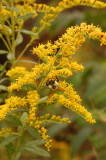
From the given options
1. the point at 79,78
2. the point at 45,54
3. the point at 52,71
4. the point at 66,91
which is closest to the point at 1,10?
the point at 45,54

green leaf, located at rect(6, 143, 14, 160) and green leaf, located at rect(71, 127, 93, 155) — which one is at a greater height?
green leaf, located at rect(71, 127, 93, 155)

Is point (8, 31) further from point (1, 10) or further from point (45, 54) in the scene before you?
point (45, 54)

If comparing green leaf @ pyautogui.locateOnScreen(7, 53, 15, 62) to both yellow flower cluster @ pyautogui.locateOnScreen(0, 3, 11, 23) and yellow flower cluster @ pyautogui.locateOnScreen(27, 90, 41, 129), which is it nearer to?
yellow flower cluster @ pyautogui.locateOnScreen(0, 3, 11, 23)

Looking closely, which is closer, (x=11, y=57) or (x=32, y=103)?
(x=32, y=103)

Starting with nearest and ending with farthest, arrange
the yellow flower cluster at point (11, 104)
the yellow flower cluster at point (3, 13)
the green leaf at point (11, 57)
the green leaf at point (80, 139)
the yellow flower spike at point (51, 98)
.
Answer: the yellow flower cluster at point (11, 104) < the yellow flower spike at point (51, 98) < the yellow flower cluster at point (3, 13) < the green leaf at point (11, 57) < the green leaf at point (80, 139)

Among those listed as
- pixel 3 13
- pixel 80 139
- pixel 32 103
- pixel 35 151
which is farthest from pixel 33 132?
pixel 80 139

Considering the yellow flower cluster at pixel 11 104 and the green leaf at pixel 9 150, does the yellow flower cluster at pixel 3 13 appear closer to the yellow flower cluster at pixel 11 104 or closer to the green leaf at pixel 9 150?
the yellow flower cluster at pixel 11 104

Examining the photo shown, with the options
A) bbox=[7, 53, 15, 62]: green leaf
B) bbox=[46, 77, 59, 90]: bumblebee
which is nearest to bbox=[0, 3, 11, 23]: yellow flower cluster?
bbox=[7, 53, 15, 62]: green leaf

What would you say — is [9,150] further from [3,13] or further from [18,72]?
[3,13]

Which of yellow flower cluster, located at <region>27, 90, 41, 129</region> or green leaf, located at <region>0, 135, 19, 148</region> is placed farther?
green leaf, located at <region>0, 135, 19, 148</region>

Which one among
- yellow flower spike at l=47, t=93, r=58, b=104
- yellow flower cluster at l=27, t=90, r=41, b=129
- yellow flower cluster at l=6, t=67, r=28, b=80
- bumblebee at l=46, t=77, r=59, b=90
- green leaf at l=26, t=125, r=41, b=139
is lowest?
green leaf at l=26, t=125, r=41, b=139

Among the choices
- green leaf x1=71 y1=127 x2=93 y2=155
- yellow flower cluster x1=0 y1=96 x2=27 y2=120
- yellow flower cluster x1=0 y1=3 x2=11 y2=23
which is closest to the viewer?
yellow flower cluster x1=0 y1=96 x2=27 y2=120

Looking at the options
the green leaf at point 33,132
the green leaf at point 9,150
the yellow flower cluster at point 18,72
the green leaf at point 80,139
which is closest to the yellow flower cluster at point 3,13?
the yellow flower cluster at point 18,72
